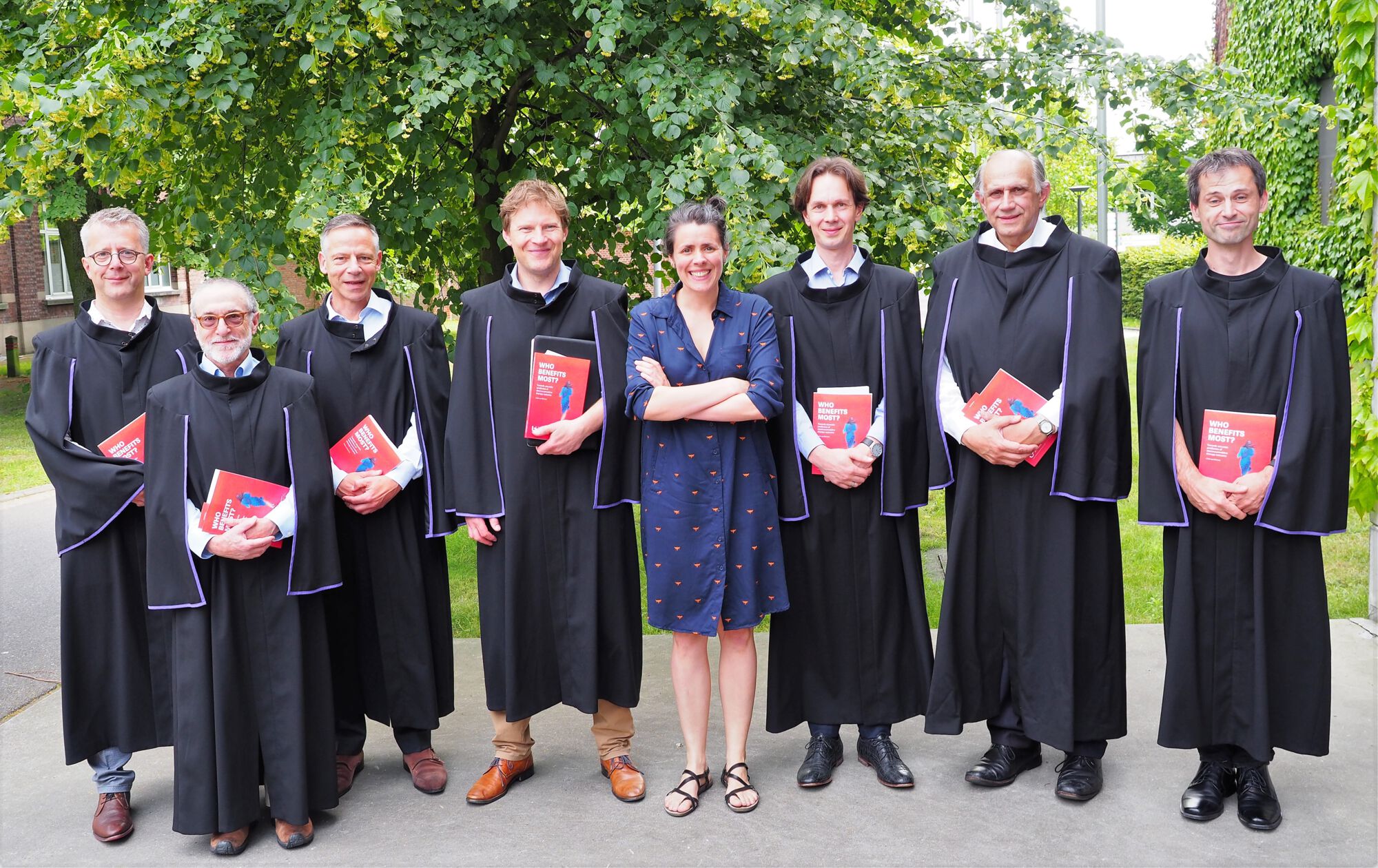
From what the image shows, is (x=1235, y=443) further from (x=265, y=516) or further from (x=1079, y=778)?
(x=265, y=516)

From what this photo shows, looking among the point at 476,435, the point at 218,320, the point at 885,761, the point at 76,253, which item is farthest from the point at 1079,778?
the point at 76,253

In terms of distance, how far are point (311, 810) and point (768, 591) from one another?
186cm

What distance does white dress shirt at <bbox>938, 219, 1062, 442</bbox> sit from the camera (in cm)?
427

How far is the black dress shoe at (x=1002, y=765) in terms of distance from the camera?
4.46 meters

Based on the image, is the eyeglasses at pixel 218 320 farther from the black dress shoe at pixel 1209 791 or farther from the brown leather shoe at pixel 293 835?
the black dress shoe at pixel 1209 791

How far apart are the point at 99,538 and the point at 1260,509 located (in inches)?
162

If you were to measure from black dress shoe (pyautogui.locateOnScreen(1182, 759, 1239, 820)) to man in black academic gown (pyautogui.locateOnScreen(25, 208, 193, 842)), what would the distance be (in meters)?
3.68

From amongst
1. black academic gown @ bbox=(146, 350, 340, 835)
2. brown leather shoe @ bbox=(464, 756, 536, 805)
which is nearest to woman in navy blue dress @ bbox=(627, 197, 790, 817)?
brown leather shoe @ bbox=(464, 756, 536, 805)

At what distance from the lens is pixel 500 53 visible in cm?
557

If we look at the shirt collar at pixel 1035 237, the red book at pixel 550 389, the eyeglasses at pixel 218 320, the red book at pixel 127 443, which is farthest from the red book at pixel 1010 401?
the red book at pixel 127 443

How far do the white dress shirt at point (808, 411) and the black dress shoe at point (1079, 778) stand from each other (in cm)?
140

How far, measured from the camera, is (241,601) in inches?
160

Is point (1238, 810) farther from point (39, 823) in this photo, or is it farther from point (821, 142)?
point (39, 823)

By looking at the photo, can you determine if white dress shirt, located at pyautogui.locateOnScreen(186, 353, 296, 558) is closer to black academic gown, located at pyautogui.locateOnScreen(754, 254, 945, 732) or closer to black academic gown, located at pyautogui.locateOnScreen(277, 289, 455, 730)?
black academic gown, located at pyautogui.locateOnScreen(277, 289, 455, 730)
